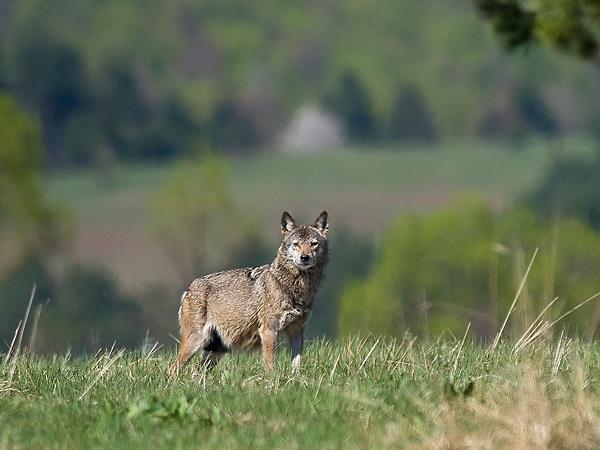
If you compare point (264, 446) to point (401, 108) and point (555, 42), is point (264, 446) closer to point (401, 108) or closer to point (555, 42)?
point (555, 42)

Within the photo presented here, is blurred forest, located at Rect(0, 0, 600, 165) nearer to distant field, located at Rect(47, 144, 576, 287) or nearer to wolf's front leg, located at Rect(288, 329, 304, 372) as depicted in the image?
distant field, located at Rect(47, 144, 576, 287)

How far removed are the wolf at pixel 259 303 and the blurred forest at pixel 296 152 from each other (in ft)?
4.64

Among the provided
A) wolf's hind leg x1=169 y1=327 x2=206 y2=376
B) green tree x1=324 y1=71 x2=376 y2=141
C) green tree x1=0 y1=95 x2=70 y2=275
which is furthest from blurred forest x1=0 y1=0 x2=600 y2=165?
wolf's hind leg x1=169 y1=327 x2=206 y2=376

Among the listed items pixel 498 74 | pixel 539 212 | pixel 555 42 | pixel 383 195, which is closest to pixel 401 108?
pixel 498 74

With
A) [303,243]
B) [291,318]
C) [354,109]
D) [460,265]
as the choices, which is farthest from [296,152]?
[291,318]

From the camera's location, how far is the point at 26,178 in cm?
6881

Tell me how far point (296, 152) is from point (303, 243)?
310 feet

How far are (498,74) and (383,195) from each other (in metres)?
43.4

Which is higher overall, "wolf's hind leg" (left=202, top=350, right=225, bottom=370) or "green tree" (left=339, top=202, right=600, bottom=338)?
"wolf's hind leg" (left=202, top=350, right=225, bottom=370)

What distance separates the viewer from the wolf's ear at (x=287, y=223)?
11672 millimetres

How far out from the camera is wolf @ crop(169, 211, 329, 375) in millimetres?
11328

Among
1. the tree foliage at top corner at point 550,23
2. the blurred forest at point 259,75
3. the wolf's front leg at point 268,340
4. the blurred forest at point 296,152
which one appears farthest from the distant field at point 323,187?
the wolf's front leg at point 268,340

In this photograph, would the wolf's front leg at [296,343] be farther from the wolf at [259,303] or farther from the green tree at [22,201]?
the green tree at [22,201]

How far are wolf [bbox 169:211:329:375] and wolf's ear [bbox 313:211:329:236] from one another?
4 cm
